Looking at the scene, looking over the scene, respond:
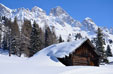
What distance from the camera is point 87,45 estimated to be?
949 inches

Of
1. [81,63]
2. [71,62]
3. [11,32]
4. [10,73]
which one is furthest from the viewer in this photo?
[11,32]

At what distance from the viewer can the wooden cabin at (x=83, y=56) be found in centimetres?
2172

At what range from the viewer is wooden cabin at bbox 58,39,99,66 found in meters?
21.7

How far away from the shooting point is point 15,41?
51.8 m

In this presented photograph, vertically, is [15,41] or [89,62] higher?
[15,41]

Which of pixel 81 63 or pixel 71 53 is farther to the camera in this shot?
pixel 81 63

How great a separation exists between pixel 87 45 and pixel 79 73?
12.8m

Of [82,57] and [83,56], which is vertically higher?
[83,56]

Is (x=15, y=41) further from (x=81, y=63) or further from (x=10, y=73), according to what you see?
Answer: (x=10, y=73)

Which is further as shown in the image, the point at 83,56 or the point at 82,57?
the point at 83,56

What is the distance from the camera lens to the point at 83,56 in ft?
77.6

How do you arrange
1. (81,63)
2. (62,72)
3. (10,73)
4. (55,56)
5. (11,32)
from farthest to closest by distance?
1. (11,32)
2. (81,63)
3. (55,56)
4. (62,72)
5. (10,73)

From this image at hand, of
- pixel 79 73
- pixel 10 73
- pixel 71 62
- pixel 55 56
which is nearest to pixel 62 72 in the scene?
pixel 79 73

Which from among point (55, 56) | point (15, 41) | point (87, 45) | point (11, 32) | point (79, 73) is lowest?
point (79, 73)
